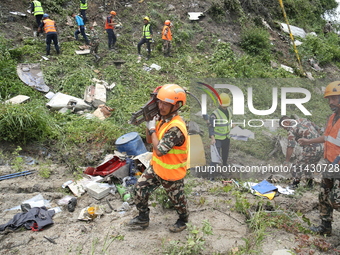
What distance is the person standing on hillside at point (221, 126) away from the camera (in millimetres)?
5324

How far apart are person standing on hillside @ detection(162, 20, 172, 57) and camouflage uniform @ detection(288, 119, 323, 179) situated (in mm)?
6916

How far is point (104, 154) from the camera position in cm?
606

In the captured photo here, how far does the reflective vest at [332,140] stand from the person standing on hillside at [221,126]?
1818mm

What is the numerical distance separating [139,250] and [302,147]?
129 inches

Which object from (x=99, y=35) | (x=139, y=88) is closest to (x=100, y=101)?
(x=139, y=88)

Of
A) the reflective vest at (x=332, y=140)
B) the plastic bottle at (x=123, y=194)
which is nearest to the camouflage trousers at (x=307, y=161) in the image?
the reflective vest at (x=332, y=140)

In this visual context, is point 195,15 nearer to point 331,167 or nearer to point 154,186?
point 331,167

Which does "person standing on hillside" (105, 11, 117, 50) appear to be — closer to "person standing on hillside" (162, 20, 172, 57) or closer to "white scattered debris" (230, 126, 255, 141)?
"person standing on hillside" (162, 20, 172, 57)

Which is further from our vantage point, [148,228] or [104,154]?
[104,154]

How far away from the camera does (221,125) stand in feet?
17.9

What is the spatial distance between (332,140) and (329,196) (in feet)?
2.17

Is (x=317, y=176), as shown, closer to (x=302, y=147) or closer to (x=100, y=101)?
(x=302, y=147)

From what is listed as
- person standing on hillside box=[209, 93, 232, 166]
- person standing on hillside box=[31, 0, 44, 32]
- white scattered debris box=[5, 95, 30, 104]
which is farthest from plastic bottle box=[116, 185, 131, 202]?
person standing on hillside box=[31, 0, 44, 32]

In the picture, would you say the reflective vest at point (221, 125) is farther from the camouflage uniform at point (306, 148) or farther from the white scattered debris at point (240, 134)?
the camouflage uniform at point (306, 148)
